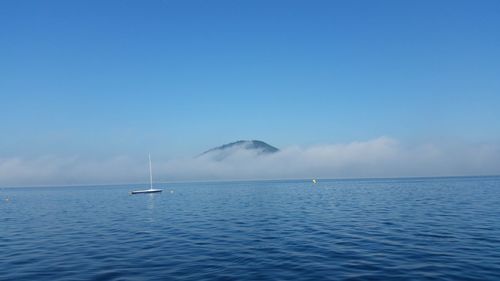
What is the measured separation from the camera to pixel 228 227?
46.8 m

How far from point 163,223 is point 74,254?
877 inches

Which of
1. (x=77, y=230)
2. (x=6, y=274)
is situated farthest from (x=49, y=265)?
(x=77, y=230)

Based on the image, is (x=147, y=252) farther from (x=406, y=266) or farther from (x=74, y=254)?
(x=406, y=266)

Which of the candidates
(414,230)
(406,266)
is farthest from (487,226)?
(406,266)

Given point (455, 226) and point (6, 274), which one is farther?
point (455, 226)

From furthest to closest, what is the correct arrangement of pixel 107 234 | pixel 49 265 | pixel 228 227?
pixel 228 227 → pixel 107 234 → pixel 49 265

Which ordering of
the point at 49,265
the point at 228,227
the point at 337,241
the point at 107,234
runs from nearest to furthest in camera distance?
the point at 49,265
the point at 337,241
the point at 107,234
the point at 228,227

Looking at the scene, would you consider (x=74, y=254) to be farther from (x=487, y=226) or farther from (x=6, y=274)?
(x=487, y=226)

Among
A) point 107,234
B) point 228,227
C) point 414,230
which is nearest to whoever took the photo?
point 414,230

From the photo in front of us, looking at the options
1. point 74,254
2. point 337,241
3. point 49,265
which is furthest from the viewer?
point 337,241

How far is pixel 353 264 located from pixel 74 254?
23.9 metres

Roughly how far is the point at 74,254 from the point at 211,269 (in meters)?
14.4

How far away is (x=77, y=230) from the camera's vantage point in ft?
158

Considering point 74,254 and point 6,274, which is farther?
point 74,254
